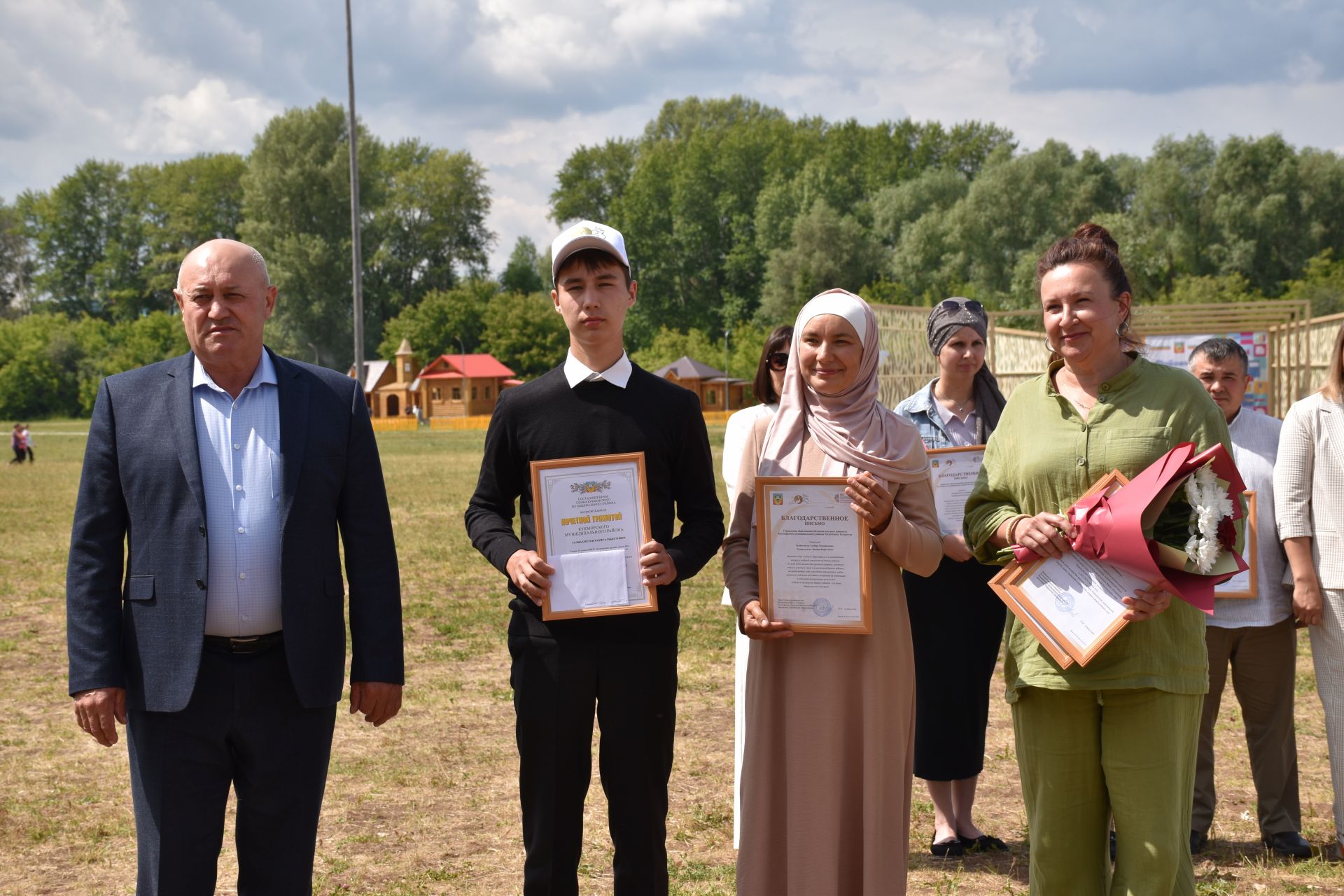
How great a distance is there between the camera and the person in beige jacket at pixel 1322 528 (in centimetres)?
512

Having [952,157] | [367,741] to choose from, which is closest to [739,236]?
[952,157]

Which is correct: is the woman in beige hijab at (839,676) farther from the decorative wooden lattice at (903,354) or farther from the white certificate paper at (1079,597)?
the decorative wooden lattice at (903,354)

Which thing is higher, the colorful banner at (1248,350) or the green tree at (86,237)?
the green tree at (86,237)

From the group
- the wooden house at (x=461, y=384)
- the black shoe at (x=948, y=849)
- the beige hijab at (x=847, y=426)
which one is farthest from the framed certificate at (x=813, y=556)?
the wooden house at (x=461, y=384)

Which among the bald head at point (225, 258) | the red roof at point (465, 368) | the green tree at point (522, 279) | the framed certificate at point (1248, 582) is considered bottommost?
the framed certificate at point (1248, 582)

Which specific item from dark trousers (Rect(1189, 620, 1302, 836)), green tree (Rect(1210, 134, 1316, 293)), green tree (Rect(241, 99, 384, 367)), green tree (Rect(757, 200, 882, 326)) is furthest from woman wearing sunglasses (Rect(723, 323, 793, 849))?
green tree (Rect(241, 99, 384, 367))

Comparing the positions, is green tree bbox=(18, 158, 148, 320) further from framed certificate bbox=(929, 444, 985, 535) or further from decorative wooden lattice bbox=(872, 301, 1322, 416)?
framed certificate bbox=(929, 444, 985, 535)

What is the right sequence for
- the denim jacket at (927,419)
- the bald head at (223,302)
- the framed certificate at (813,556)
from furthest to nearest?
the denim jacket at (927,419) → the framed certificate at (813,556) → the bald head at (223,302)

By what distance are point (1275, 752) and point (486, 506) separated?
3.91 m

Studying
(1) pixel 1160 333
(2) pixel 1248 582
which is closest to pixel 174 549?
(2) pixel 1248 582

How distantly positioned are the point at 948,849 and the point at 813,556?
231 cm

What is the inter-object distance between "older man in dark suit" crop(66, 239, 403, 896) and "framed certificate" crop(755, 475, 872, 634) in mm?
1402

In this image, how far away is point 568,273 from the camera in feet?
12.9

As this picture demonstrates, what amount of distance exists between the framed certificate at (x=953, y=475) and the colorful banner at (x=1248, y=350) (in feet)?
42.7
